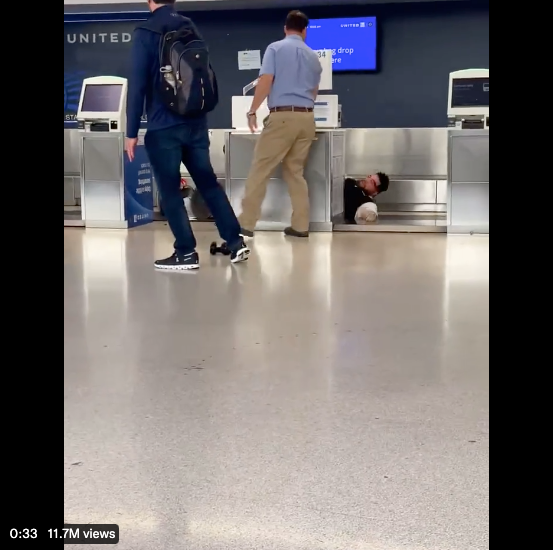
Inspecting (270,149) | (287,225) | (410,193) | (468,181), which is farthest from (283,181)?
(410,193)

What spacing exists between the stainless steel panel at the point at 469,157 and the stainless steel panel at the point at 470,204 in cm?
6

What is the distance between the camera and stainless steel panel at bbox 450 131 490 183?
6.76 metres

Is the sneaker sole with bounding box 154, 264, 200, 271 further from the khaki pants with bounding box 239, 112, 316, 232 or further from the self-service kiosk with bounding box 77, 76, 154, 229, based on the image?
the self-service kiosk with bounding box 77, 76, 154, 229

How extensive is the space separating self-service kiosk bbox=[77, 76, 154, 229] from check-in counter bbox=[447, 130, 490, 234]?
2.73m

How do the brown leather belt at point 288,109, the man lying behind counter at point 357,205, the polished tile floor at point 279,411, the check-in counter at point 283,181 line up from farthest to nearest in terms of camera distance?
the man lying behind counter at point 357,205 → the check-in counter at point 283,181 → the brown leather belt at point 288,109 → the polished tile floor at point 279,411

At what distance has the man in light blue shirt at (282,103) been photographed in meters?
6.27

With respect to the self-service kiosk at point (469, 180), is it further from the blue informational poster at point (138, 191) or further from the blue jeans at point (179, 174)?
the blue informational poster at point (138, 191)

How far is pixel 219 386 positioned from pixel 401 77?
8447 millimetres

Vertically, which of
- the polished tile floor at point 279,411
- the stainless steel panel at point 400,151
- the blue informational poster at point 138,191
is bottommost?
the polished tile floor at point 279,411

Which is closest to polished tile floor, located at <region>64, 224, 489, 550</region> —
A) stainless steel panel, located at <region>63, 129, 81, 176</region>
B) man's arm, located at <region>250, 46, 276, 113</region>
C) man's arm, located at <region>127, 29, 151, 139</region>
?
man's arm, located at <region>127, 29, 151, 139</region>

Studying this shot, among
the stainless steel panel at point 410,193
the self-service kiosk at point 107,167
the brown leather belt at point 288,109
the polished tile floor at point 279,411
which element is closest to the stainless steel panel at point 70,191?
the self-service kiosk at point 107,167

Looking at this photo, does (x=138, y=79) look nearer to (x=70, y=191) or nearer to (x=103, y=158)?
(x=103, y=158)

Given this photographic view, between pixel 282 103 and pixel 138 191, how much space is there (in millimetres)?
1889
